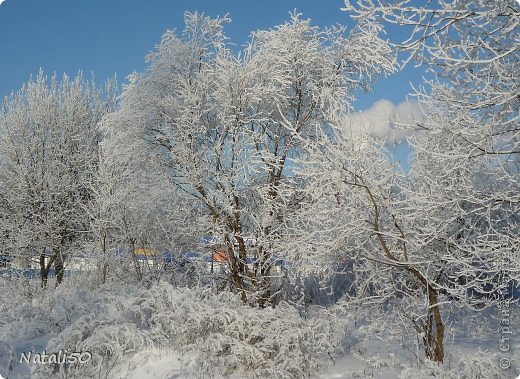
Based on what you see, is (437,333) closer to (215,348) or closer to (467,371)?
(467,371)

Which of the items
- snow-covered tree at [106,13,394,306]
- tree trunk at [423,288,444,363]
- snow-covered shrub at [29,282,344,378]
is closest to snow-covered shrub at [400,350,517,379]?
tree trunk at [423,288,444,363]

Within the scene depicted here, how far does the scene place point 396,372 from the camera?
19.5 ft

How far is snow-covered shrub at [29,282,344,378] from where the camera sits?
5.69m

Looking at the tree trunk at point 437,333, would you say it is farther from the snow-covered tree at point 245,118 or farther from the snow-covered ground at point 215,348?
the snow-covered tree at point 245,118

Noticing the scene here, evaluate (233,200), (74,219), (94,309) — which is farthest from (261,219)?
(74,219)

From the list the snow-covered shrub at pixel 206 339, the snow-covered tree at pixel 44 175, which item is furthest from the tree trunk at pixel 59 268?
the snow-covered shrub at pixel 206 339

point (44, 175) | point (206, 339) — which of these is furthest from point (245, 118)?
point (44, 175)

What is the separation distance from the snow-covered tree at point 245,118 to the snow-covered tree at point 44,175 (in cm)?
610

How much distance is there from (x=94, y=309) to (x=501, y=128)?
21.9ft

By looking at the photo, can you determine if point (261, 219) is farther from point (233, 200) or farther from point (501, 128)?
point (501, 128)

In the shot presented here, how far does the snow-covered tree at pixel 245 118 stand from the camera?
26.3ft

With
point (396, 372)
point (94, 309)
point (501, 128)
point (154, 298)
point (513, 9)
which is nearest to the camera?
point (513, 9)

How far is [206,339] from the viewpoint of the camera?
6168 millimetres

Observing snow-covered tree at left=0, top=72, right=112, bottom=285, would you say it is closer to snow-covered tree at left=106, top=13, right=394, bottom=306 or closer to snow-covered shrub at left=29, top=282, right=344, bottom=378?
snow-covered tree at left=106, top=13, right=394, bottom=306
